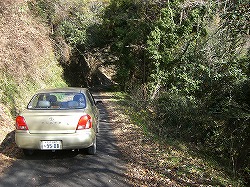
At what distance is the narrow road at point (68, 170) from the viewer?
5613 mm

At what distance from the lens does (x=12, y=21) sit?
36.2 feet

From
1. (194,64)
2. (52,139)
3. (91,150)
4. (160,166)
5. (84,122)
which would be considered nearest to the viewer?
(52,139)

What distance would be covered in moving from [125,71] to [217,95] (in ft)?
48.6

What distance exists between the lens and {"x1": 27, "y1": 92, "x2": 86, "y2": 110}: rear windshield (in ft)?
22.9

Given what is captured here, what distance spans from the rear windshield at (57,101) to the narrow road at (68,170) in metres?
1.23

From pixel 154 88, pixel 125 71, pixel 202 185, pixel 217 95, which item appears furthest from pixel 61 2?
pixel 202 185

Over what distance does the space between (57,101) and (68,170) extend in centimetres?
195

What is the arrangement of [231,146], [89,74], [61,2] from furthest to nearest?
1. [89,74]
2. [61,2]
3. [231,146]

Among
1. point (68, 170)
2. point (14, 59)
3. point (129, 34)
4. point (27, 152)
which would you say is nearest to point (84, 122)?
point (68, 170)

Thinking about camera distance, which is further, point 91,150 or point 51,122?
point 91,150

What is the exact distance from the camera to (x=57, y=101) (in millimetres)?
7410

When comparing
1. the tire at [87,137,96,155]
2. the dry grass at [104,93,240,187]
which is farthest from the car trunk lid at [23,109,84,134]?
the dry grass at [104,93,240,187]

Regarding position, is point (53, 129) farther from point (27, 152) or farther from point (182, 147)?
point (182, 147)

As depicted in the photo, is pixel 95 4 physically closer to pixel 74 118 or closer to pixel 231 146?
pixel 231 146
